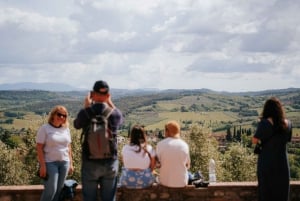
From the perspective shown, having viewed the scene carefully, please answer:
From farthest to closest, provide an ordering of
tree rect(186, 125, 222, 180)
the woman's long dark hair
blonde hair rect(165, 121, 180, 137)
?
tree rect(186, 125, 222, 180) → blonde hair rect(165, 121, 180, 137) → the woman's long dark hair

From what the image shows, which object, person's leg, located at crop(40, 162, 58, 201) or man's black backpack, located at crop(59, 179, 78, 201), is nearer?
person's leg, located at crop(40, 162, 58, 201)


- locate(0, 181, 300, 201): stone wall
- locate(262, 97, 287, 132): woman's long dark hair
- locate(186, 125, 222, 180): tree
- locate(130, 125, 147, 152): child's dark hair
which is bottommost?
locate(186, 125, 222, 180): tree

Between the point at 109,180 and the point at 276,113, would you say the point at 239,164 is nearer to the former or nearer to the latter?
the point at 276,113

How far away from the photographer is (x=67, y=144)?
7488 millimetres

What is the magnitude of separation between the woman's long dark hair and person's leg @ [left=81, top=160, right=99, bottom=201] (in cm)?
294

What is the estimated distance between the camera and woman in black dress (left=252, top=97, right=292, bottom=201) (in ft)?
22.7

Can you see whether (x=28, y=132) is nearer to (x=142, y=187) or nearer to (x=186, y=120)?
(x=142, y=187)

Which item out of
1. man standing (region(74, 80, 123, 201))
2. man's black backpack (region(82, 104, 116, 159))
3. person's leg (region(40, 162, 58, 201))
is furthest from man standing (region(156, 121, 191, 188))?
person's leg (region(40, 162, 58, 201))

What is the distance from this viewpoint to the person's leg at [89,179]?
6492 millimetres

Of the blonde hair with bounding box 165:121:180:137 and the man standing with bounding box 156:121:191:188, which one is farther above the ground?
the blonde hair with bounding box 165:121:180:137

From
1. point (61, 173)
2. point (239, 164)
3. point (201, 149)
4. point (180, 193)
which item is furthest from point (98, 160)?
point (239, 164)

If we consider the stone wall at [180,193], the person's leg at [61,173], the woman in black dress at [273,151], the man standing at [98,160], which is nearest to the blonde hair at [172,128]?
the stone wall at [180,193]

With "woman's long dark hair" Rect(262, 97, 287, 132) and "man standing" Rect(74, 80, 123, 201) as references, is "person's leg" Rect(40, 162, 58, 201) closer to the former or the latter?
"man standing" Rect(74, 80, 123, 201)

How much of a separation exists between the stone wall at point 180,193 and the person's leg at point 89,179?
1.45m
